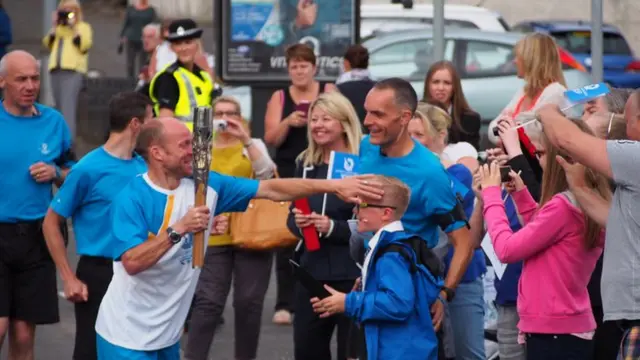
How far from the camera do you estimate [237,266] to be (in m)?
9.53

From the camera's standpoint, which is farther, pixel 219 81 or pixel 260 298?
pixel 219 81

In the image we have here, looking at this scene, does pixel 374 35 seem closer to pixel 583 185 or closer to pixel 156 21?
pixel 156 21

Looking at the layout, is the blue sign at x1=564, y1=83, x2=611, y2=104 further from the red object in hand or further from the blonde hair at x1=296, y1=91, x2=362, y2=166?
the blonde hair at x1=296, y1=91, x2=362, y2=166

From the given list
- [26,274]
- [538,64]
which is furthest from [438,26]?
[26,274]

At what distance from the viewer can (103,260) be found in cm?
833

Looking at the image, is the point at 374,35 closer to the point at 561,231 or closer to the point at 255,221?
the point at 255,221

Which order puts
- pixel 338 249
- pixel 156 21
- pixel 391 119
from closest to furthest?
pixel 391 119 < pixel 338 249 < pixel 156 21

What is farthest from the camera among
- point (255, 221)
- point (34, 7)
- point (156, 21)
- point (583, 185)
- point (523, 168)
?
point (34, 7)

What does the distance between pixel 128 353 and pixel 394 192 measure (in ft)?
4.84

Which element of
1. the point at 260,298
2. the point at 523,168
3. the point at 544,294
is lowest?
the point at 260,298

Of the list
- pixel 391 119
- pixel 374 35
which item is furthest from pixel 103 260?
pixel 374 35

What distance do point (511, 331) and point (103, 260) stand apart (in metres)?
2.32

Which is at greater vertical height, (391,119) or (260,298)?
(391,119)

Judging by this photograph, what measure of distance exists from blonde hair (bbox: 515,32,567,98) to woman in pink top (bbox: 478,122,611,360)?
114 inches
